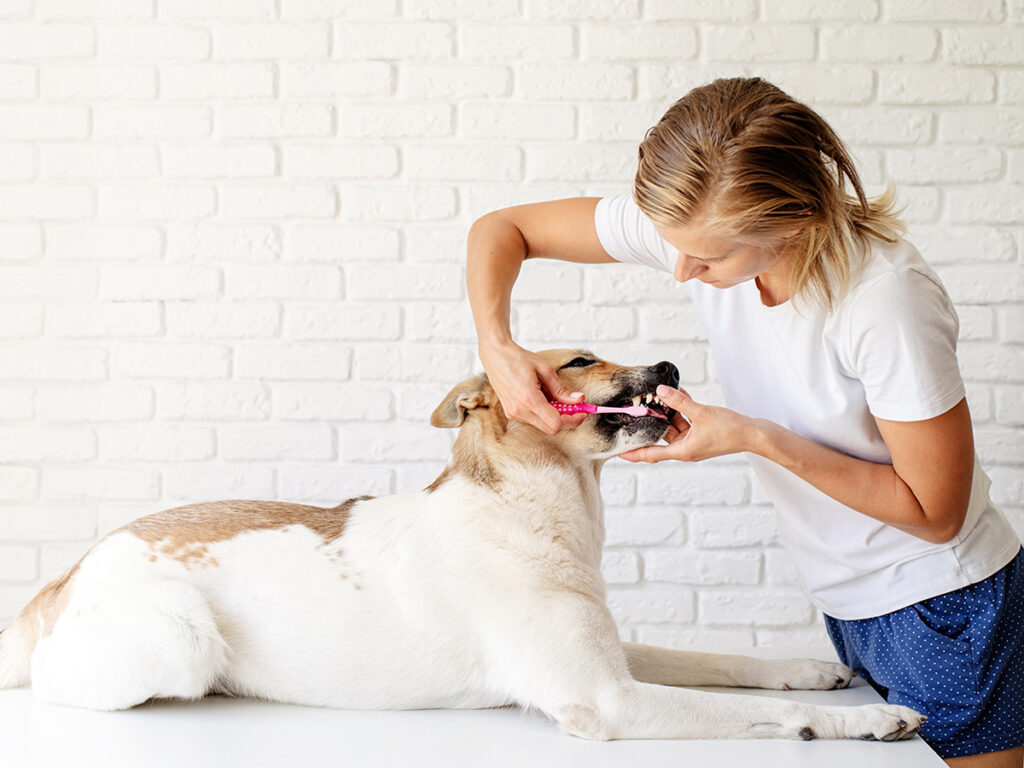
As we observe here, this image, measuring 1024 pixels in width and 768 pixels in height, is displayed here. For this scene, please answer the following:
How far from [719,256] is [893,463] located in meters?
0.45

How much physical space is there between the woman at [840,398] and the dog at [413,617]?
147 mm

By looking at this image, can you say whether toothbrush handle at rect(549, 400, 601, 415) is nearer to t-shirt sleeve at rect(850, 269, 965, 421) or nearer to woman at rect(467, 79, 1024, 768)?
woman at rect(467, 79, 1024, 768)

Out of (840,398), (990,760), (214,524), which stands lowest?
(990,760)

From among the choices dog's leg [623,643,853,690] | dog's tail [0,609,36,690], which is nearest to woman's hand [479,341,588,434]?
dog's leg [623,643,853,690]

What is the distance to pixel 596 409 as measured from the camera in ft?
5.46

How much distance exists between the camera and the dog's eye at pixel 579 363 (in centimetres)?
177

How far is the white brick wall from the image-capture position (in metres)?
2.59

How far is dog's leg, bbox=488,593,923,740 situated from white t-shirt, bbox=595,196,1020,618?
0.89 ft

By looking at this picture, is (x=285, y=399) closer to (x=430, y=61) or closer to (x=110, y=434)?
(x=110, y=434)

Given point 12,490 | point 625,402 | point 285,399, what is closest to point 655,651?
point 625,402

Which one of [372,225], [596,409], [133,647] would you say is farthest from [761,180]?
[372,225]

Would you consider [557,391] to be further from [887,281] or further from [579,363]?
[887,281]

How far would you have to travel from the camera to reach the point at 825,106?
2.60m

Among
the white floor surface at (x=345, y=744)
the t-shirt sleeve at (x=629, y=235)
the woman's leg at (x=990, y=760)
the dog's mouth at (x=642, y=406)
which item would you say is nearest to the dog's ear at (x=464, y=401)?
the dog's mouth at (x=642, y=406)
